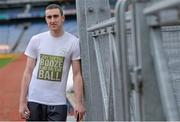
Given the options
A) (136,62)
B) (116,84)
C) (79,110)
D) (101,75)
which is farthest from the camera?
(79,110)

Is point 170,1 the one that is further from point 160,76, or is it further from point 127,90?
point 127,90

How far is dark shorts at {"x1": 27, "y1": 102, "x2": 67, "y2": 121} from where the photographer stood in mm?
5148

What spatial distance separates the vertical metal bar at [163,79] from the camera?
2010 mm

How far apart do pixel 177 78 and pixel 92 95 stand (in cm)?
97

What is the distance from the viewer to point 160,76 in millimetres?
2074

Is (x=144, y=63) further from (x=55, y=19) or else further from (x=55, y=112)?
(x=55, y=112)

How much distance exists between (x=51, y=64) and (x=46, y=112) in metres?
0.51

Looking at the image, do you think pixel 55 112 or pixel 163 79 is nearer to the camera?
pixel 163 79

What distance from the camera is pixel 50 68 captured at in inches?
200

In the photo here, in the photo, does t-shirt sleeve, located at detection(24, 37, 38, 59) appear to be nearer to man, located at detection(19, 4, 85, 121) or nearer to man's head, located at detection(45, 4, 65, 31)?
man, located at detection(19, 4, 85, 121)

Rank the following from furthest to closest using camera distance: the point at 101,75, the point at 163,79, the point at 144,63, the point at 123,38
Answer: the point at 101,75 < the point at 123,38 < the point at 144,63 < the point at 163,79

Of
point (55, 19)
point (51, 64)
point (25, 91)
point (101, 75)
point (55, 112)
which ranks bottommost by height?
point (55, 112)

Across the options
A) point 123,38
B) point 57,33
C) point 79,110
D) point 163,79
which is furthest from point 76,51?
point 163,79

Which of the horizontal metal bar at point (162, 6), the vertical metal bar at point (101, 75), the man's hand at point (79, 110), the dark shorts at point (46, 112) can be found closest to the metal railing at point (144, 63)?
the horizontal metal bar at point (162, 6)
